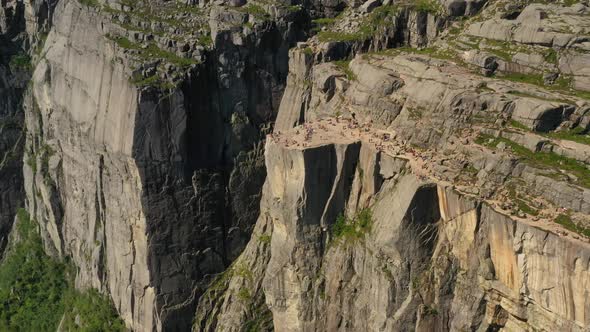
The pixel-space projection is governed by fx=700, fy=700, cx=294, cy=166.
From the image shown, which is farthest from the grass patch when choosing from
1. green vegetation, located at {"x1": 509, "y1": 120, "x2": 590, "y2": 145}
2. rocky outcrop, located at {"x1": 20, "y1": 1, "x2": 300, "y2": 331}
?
rocky outcrop, located at {"x1": 20, "y1": 1, "x2": 300, "y2": 331}

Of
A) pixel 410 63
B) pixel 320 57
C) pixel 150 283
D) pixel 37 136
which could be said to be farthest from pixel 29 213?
pixel 410 63

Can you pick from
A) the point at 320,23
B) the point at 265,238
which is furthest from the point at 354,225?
the point at 320,23

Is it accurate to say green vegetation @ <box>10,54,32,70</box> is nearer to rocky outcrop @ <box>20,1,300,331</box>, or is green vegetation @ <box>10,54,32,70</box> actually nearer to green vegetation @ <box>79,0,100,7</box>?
rocky outcrop @ <box>20,1,300,331</box>

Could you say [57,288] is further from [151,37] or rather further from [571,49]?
[571,49]

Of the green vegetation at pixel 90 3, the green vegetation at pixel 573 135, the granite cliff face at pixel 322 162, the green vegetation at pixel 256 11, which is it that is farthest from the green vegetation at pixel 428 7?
the green vegetation at pixel 90 3

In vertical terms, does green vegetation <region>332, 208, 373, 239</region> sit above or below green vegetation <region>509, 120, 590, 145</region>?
below

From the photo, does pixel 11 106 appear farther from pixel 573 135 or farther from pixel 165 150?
pixel 573 135
